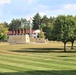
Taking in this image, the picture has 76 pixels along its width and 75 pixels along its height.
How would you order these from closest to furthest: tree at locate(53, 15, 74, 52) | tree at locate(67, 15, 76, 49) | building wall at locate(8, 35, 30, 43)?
tree at locate(53, 15, 74, 52)
tree at locate(67, 15, 76, 49)
building wall at locate(8, 35, 30, 43)

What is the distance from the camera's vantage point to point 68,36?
218 feet

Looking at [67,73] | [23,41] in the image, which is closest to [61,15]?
[67,73]

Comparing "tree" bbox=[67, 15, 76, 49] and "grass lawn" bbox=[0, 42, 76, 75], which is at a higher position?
"tree" bbox=[67, 15, 76, 49]

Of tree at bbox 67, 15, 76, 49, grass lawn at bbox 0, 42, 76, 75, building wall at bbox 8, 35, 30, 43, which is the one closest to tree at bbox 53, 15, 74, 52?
tree at bbox 67, 15, 76, 49

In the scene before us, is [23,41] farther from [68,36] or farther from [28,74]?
[28,74]

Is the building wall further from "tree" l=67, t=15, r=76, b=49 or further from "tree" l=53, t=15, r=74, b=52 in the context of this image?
"tree" l=53, t=15, r=74, b=52

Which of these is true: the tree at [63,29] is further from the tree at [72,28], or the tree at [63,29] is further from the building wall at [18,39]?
the building wall at [18,39]

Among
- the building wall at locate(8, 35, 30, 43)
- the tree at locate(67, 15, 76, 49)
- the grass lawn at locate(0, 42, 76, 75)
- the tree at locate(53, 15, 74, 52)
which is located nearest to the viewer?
the grass lawn at locate(0, 42, 76, 75)

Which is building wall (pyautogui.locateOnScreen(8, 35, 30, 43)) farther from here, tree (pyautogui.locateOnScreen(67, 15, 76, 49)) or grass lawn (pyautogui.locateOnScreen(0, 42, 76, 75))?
grass lawn (pyautogui.locateOnScreen(0, 42, 76, 75))

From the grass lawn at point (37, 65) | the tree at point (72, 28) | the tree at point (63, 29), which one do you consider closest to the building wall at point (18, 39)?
the tree at point (72, 28)

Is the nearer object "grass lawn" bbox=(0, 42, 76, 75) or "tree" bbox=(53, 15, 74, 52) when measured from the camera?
"grass lawn" bbox=(0, 42, 76, 75)

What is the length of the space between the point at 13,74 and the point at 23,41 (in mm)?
114863

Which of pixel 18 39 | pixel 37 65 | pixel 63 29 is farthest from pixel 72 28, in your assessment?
pixel 18 39

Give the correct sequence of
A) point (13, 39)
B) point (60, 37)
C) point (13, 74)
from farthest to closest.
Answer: point (13, 39) < point (60, 37) < point (13, 74)
